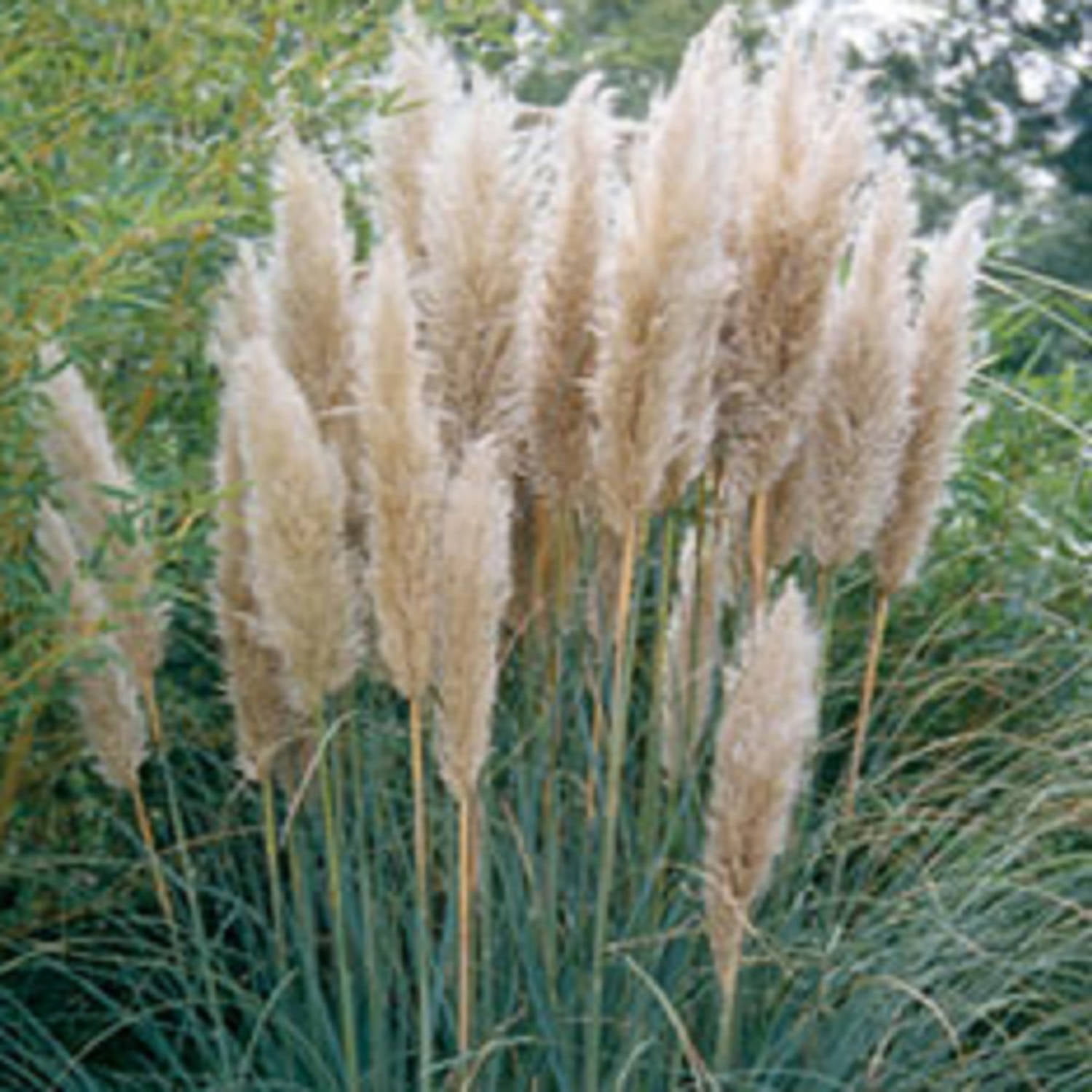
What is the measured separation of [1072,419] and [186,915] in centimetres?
250

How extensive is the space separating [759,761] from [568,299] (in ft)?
2.68

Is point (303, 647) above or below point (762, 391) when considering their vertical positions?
below

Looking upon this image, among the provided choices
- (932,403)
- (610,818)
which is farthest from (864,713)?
(610,818)

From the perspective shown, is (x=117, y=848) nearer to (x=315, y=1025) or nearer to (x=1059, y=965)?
(x=315, y=1025)

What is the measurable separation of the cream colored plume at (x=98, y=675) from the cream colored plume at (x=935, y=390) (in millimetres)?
1320

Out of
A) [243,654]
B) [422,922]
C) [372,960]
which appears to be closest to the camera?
[422,922]

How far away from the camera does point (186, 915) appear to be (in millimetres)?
3891

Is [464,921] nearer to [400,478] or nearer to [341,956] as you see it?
[341,956]

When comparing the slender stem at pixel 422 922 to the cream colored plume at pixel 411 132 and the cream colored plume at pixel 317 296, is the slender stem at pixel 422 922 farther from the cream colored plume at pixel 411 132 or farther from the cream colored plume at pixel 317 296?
the cream colored plume at pixel 411 132

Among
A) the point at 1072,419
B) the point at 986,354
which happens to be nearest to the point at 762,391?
the point at 1072,419

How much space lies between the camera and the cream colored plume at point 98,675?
2938 mm

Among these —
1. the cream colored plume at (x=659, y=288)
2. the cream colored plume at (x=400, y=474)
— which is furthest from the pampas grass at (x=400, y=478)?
the cream colored plume at (x=659, y=288)

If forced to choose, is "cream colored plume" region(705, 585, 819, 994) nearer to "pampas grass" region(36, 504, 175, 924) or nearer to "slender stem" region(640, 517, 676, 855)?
"slender stem" region(640, 517, 676, 855)

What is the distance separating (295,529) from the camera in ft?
9.02
